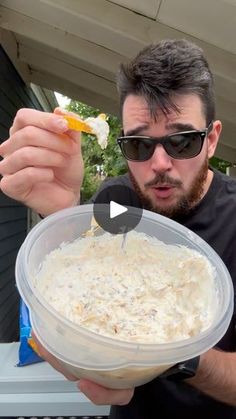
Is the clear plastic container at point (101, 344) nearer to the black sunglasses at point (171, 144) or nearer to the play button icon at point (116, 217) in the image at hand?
the play button icon at point (116, 217)

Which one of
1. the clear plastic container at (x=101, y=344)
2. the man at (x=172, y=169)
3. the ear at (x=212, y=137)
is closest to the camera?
the clear plastic container at (x=101, y=344)

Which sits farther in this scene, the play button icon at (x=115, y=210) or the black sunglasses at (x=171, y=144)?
the black sunglasses at (x=171, y=144)

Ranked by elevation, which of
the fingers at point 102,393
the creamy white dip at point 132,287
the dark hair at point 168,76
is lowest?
the fingers at point 102,393

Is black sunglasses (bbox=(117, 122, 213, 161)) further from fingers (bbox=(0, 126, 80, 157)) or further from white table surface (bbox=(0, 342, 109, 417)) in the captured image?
white table surface (bbox=(0, 342, 109, 417))

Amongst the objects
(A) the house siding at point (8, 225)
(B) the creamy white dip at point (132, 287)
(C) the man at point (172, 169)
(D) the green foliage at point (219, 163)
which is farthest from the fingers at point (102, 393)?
(D) the green foliage at point (219, 163)

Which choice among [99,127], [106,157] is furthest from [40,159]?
[106,157]

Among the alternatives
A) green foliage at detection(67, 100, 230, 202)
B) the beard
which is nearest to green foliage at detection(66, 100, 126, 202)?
green foliage at detection(67, 100, 230, 202)
